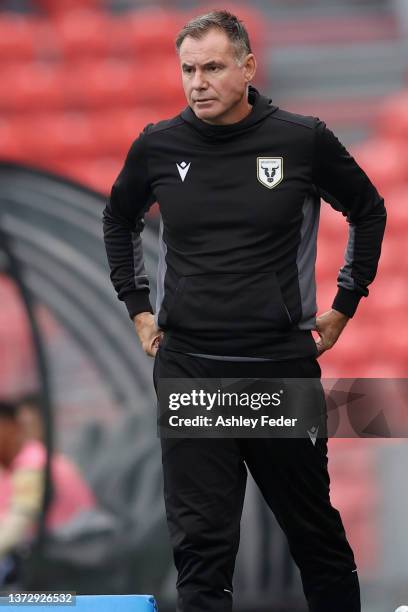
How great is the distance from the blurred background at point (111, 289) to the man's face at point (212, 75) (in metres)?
2.00

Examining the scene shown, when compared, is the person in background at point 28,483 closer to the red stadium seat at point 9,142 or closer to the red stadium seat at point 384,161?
the red stadium seat at point 9,142

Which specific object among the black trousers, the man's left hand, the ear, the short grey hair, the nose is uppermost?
the short grey hair

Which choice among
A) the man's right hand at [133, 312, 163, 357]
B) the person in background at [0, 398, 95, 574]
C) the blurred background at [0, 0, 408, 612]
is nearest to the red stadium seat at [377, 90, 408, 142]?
the blurred background at [0, 0, 408, 612]

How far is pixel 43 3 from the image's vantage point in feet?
15.9

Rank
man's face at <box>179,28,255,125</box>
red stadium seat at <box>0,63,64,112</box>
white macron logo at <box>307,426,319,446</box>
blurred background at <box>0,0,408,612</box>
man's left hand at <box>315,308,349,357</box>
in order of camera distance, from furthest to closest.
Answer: red stadium seat at <box>0,63,64,112</box> → blurred background at <box>0,0,408,612</box> → man's left hand at <box>315,308,349,357</box> → white macron logo at <box>307,426,319,446</box> → man's face at <box>179,28,255,125</box>

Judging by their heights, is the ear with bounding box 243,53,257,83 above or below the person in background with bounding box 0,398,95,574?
above

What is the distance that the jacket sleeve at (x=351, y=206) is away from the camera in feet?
9.04

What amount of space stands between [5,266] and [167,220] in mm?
2339

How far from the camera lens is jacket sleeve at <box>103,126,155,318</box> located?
2.84 metres

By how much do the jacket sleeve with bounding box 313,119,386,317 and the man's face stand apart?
188mm

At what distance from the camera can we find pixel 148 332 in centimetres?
289

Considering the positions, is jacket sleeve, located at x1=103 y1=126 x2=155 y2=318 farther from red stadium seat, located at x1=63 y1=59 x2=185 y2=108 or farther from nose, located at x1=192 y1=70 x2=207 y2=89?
red stadium seat, located at x1=63 y1=59 x2=185 y2=108

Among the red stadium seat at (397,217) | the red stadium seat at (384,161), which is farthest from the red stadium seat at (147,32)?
the red stadium seat at (397,217)

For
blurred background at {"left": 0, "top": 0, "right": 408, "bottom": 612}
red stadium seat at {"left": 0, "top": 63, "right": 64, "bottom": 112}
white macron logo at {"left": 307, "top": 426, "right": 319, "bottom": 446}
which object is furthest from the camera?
red stadium seat at {"left": 0, "top": 63, "right": 64, "bottom": 112}
